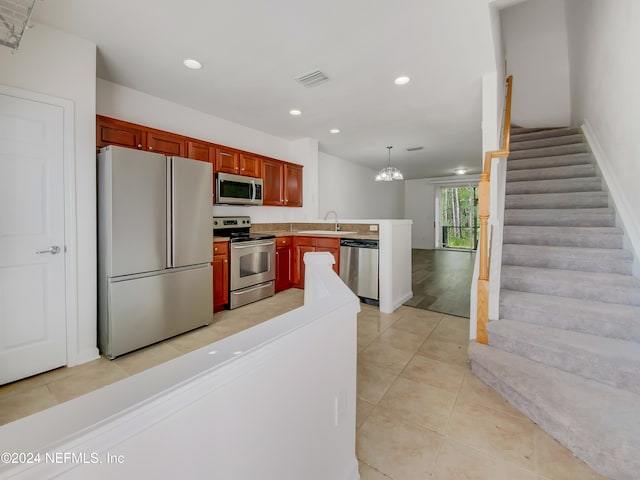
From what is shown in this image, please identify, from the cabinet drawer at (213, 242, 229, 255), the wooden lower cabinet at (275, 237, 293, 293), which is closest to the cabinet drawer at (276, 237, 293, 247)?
the wooden lower cabinet at (275, 237, 293, 293)

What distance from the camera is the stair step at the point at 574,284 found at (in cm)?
206

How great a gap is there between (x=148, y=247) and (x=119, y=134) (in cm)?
128

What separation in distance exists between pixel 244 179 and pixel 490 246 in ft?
10.2

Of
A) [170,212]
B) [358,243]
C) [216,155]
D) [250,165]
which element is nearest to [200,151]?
[216,155]

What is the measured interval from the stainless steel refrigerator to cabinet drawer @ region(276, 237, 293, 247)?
1.40 metres

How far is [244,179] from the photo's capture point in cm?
393

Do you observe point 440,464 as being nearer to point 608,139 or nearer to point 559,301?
point 559,301

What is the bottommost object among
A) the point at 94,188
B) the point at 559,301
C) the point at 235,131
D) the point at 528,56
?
the point at 559,301

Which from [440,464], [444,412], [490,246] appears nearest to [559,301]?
[490,246]

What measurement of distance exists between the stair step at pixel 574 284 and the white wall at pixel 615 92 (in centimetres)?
34

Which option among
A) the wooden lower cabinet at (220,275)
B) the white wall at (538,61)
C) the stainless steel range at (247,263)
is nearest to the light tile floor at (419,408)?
the wooden lower cabinet at (220,275)

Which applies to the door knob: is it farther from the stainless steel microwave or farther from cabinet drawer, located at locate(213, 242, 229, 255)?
the stainless steel microwave

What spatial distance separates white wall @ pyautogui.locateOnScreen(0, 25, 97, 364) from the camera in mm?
2029

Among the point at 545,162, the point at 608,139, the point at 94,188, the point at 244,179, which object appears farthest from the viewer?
the point at 244,179
